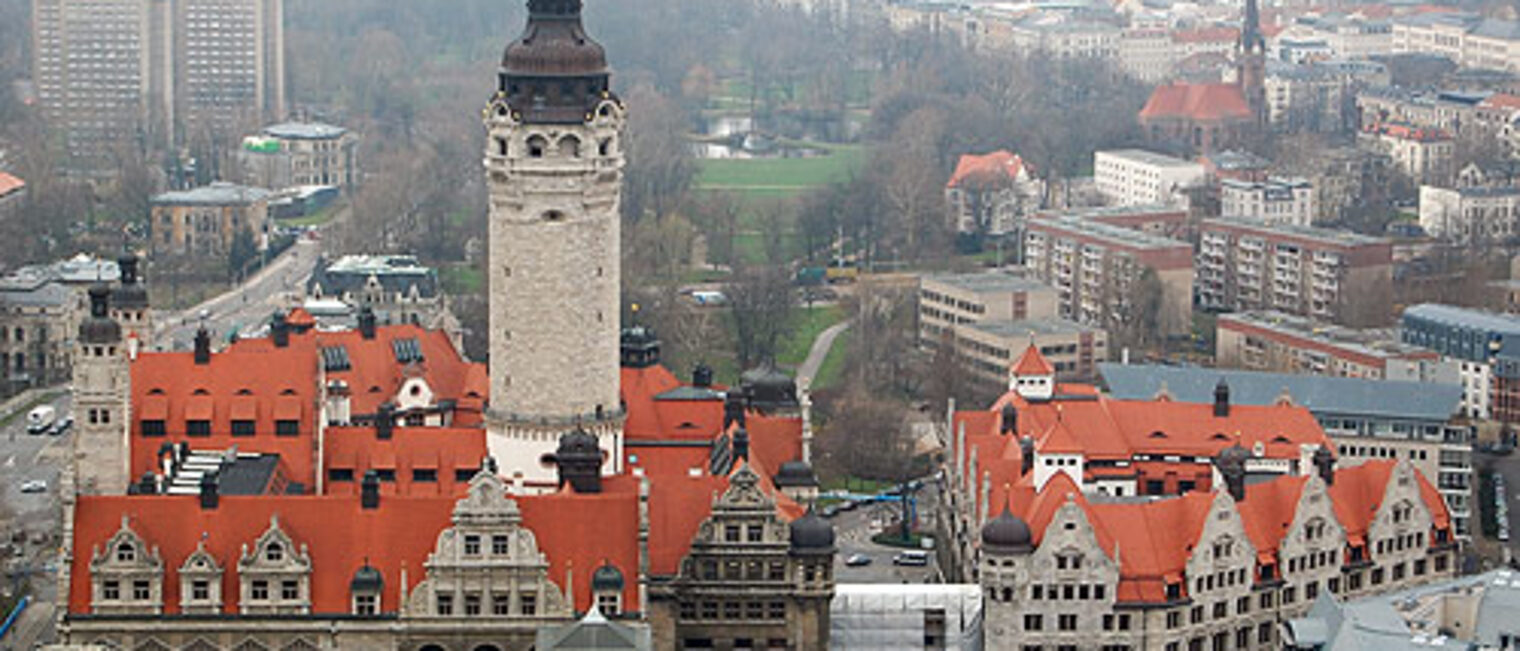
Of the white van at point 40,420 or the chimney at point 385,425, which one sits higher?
the chimney at point 385,425

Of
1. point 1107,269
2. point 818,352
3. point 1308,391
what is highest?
point 1308,391

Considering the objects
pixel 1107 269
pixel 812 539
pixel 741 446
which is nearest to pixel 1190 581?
pixel 812 539

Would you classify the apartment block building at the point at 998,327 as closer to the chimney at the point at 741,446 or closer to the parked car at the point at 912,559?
the parked car at the point at 912,559

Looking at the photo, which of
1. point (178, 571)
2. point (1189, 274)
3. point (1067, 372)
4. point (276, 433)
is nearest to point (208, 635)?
point (178, 571)

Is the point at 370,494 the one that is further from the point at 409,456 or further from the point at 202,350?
the point at 202,350

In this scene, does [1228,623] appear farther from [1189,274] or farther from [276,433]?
[1189,274]

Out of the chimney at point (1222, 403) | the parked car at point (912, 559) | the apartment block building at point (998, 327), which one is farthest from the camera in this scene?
the apartment block building at point (998, 327)

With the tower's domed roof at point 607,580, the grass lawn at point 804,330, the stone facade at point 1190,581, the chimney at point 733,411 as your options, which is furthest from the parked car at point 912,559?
the grass lawn at point 804,330
